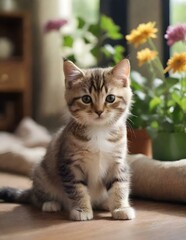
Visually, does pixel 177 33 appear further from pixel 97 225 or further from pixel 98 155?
pixel 97 225

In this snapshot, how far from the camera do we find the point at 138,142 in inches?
78.1

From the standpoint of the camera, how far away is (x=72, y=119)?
60.0 inches

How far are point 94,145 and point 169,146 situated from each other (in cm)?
41

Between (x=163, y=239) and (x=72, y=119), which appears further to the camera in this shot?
(x=72, y=119)

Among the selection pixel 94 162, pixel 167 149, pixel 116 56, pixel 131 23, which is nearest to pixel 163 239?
pixel 94 162

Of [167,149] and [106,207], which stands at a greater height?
[167,149]

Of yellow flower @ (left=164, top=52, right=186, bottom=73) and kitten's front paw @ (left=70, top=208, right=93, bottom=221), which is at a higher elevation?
yellow flower @ (left=164, top=52, right=186, bottom=73)

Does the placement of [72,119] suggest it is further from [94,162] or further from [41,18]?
[41,18]

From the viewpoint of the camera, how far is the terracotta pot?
1.96 metres

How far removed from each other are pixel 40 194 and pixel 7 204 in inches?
4.9

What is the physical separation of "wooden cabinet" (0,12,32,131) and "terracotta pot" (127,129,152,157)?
5.46 ft

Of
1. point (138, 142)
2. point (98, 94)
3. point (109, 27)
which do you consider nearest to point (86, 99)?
point (98, 94)

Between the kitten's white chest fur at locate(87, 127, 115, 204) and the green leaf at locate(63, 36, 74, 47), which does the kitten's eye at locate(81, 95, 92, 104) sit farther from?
the green leaf at locate(63, 36, 74, 47)

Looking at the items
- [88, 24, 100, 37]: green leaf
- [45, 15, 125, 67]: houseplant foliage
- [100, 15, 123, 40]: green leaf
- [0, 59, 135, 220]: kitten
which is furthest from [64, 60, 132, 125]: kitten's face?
[88, 24, 100, 37]: green leaf
